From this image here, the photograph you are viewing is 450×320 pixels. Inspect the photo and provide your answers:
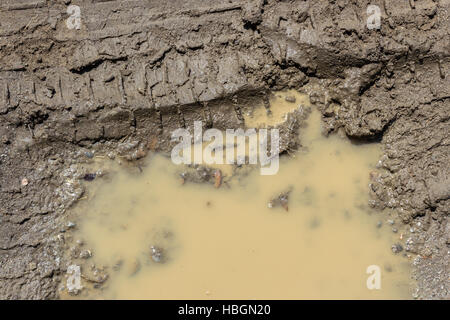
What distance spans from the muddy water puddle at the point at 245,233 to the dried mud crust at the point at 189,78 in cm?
24

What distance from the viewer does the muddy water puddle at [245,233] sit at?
4.77 meters

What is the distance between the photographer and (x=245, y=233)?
485cm

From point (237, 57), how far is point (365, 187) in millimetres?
1625

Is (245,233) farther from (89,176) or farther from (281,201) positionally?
(89,176)

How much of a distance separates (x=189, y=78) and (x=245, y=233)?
1452 mm

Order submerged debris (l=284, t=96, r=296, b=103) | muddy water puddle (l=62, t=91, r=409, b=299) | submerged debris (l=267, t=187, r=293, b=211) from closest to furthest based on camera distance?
muddy water puddle (l=62, t=91, r=409, b=299), submerged debris (l=267, t=187, r=293, b=211), submerged debris (l=284, t=96, r=296, b=103)

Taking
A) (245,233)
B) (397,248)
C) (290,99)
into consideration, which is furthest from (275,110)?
(397,248)

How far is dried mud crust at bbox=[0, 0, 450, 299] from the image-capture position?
4.78 m

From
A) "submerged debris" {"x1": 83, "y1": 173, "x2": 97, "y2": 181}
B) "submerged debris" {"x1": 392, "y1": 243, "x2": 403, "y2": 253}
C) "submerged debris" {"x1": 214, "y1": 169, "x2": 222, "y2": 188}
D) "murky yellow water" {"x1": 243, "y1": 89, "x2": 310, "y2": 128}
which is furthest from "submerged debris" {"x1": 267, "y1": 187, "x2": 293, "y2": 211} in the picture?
"submerged debris" {"x1": 83, "y1": 173, "x2": 97, "y2": 181}

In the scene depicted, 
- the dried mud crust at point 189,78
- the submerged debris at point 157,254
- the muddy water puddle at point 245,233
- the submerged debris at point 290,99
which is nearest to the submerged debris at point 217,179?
the muddy water puddle at point 245,233

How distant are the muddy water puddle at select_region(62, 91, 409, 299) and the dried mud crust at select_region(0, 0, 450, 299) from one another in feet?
0.78

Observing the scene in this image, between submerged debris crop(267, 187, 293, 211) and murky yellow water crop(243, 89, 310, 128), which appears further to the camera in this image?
murky yellow water crop(243, 89, 310, 128)

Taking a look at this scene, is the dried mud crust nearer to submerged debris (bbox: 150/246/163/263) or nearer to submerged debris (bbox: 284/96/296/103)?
submerged debris (bbox: 284/96/296/103)

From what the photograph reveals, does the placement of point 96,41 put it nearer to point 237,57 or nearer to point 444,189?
point 237,57
